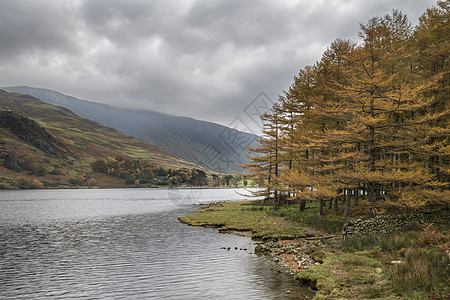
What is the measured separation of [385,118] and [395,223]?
9973mm

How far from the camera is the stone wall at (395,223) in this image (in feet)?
70.4

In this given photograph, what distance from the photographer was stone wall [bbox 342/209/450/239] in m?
21.5

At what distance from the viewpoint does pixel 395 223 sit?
21.7 meters

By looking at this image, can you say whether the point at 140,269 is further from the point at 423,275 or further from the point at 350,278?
the point at 423,275

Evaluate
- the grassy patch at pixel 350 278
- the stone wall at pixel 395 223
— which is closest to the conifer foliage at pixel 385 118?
the stone wall at pixel 395 223

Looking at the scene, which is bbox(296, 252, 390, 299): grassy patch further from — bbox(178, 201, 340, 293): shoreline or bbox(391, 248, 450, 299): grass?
bbox(178, 201, 340, 293): shoreline

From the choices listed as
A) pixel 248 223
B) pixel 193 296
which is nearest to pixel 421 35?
pixel 248 223

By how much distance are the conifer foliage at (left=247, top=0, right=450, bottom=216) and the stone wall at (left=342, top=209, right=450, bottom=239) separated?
3.16 feet

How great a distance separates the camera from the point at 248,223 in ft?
117

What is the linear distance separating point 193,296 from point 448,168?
21288mm

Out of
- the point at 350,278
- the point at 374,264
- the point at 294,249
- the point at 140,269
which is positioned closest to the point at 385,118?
the point at 294,249

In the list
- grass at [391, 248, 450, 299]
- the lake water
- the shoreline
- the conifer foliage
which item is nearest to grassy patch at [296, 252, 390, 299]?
grass at [391, 248, 450, 299]

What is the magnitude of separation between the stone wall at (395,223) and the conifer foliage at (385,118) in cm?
96

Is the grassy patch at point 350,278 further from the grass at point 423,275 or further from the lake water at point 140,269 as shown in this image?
the lake water at point 140,269
